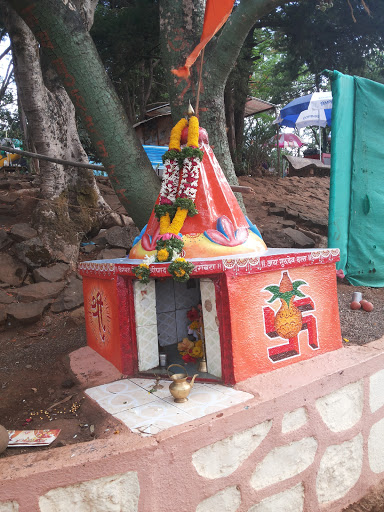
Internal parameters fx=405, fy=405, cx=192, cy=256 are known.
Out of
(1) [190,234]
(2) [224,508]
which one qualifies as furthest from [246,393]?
(1) [190,234]

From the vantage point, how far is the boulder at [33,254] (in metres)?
6.12

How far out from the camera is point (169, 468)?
7.44ft

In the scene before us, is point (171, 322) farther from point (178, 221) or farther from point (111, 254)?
point (111, 254)

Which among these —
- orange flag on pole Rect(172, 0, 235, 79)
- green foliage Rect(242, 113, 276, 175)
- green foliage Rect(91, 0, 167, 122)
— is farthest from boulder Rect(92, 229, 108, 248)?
green foliage Rect(242, 113, 276, 175)

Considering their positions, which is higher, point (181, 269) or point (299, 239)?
point (181, 269)

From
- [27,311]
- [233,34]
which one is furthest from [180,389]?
[233,34]

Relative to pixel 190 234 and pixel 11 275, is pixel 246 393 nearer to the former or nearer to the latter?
pixel 190 234

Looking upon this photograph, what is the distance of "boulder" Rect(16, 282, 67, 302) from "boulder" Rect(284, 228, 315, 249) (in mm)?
3721

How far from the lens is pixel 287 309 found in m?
3.19

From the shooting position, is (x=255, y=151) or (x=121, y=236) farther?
(x=255, y=151)

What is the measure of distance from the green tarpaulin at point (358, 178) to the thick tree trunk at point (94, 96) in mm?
2321

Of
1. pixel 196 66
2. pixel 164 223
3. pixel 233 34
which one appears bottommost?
pixel 164 223

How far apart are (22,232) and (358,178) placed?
4967mm

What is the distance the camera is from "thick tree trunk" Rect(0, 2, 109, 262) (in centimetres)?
625
